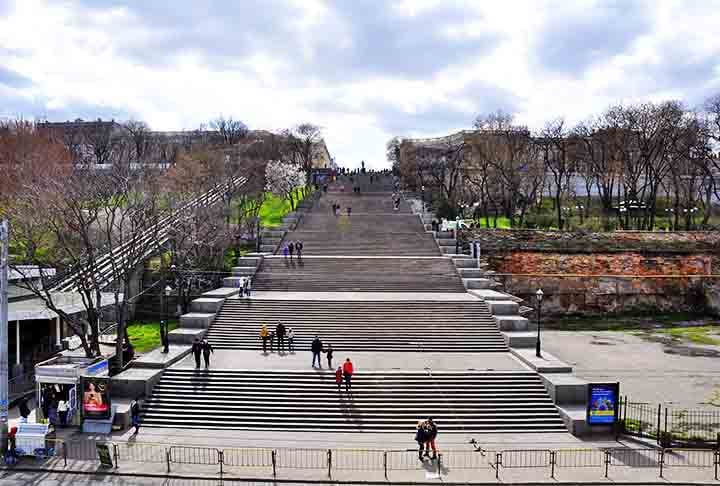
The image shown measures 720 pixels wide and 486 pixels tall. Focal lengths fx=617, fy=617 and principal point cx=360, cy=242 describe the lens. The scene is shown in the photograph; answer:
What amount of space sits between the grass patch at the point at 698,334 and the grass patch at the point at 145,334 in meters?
28.5

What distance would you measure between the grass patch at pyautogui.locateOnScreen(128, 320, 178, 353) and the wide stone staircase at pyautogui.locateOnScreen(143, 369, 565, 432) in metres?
7.94

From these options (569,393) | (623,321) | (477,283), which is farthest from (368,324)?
(623,321)

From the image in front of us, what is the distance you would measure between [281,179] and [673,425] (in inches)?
1933

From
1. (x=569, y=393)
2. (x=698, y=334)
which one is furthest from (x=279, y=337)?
(x=698, y=334)

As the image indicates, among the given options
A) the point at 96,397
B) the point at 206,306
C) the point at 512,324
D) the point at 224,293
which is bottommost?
the point at 96,397

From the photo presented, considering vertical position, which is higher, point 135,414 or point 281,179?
point 281,179

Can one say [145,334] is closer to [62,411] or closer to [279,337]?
[279,337]

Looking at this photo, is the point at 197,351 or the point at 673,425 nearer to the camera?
the point at 673,425

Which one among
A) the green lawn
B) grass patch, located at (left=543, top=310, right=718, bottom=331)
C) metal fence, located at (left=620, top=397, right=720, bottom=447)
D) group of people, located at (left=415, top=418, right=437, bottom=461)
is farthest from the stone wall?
group of people, located at (left=415, top=418, right=437, bottom=461)

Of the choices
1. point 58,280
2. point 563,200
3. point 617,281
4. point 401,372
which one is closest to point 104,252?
point 58,280

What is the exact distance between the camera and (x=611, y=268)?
45.1 m

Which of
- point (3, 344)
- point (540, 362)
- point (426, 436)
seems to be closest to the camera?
point (426, 436)

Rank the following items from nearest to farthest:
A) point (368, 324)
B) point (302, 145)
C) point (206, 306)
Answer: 1. point (368, 324)
2. point (206, 306)
3. point (302, 145)

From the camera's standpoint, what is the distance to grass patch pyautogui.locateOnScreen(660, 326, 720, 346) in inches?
1332
